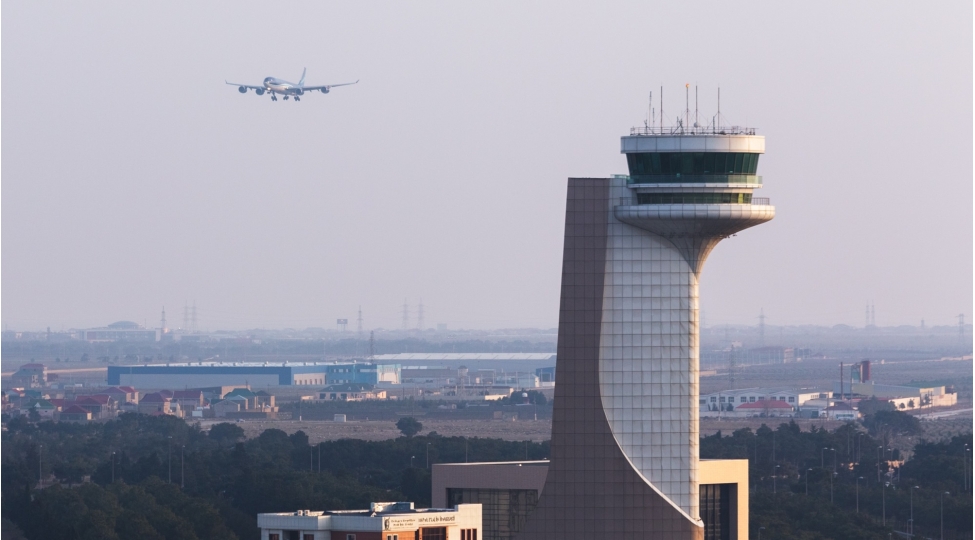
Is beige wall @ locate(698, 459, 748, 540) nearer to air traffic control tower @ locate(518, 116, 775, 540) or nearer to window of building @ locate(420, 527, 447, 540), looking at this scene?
air traffic control tower @ locate(518, 116, 775, 540)

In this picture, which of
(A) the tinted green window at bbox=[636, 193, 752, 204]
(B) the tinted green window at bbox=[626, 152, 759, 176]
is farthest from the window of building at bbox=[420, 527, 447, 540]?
(B) the tinted green window at bbox=[626, 152, 759, 176]

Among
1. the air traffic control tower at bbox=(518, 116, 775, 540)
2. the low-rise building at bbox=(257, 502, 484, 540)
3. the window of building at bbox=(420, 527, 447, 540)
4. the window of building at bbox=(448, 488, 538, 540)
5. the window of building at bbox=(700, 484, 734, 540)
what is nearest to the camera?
the low-rise building at bbox=(257, 502, 484, 540)

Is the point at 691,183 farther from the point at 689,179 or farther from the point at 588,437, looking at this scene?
the point at 588,437

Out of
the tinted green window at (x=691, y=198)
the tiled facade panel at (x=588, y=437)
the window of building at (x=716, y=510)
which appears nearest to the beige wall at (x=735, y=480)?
the window of building at (x=716, y=510)

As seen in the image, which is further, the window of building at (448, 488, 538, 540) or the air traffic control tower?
the window of building at (448, 488, 538, 540)

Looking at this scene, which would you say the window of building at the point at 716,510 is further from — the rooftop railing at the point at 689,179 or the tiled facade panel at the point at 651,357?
the rooftop railing at the point at 689,179

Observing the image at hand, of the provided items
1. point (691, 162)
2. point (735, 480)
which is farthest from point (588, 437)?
point (735, 480)
